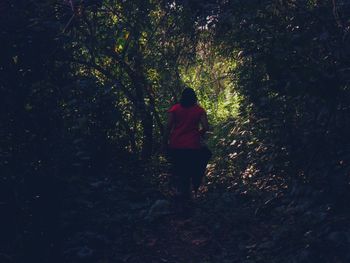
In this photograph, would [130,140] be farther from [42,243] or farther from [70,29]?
[42,243]

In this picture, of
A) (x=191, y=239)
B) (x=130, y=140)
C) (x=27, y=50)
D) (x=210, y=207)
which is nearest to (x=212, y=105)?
(x=130, y=140)

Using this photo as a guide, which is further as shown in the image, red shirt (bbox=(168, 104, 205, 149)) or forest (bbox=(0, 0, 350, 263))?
red shirt (bbox=(168, 104, 205, 149))

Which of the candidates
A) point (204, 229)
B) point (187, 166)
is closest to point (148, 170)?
point (187, 166)

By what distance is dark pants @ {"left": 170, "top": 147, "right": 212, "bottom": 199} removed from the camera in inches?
341

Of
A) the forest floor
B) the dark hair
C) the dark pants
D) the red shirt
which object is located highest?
the dark hair

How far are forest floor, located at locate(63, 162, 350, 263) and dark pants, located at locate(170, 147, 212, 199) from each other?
31 centimetres

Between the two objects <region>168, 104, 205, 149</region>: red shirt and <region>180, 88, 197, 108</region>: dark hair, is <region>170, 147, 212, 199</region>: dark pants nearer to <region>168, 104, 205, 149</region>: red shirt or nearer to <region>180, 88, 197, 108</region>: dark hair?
<region>168, 104, 205, 149</region>: red shirt

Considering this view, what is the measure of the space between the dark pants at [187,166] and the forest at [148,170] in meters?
0.33

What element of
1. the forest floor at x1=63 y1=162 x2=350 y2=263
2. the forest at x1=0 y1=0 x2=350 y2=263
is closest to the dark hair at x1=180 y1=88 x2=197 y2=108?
the forest at x1=0 y1=0 x2=350 y2=263

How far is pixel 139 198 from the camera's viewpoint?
8.68m

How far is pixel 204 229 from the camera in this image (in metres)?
7.90

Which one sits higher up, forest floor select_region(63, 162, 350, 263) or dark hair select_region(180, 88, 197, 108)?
dark hair select_region(180, 88, 197, 108)

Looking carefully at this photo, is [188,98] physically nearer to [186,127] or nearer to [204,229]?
[186,127]

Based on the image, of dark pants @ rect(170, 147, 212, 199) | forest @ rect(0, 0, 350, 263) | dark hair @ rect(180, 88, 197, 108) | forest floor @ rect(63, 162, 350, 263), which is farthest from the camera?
dark pants @ rect(170, 147, 212, 199)
